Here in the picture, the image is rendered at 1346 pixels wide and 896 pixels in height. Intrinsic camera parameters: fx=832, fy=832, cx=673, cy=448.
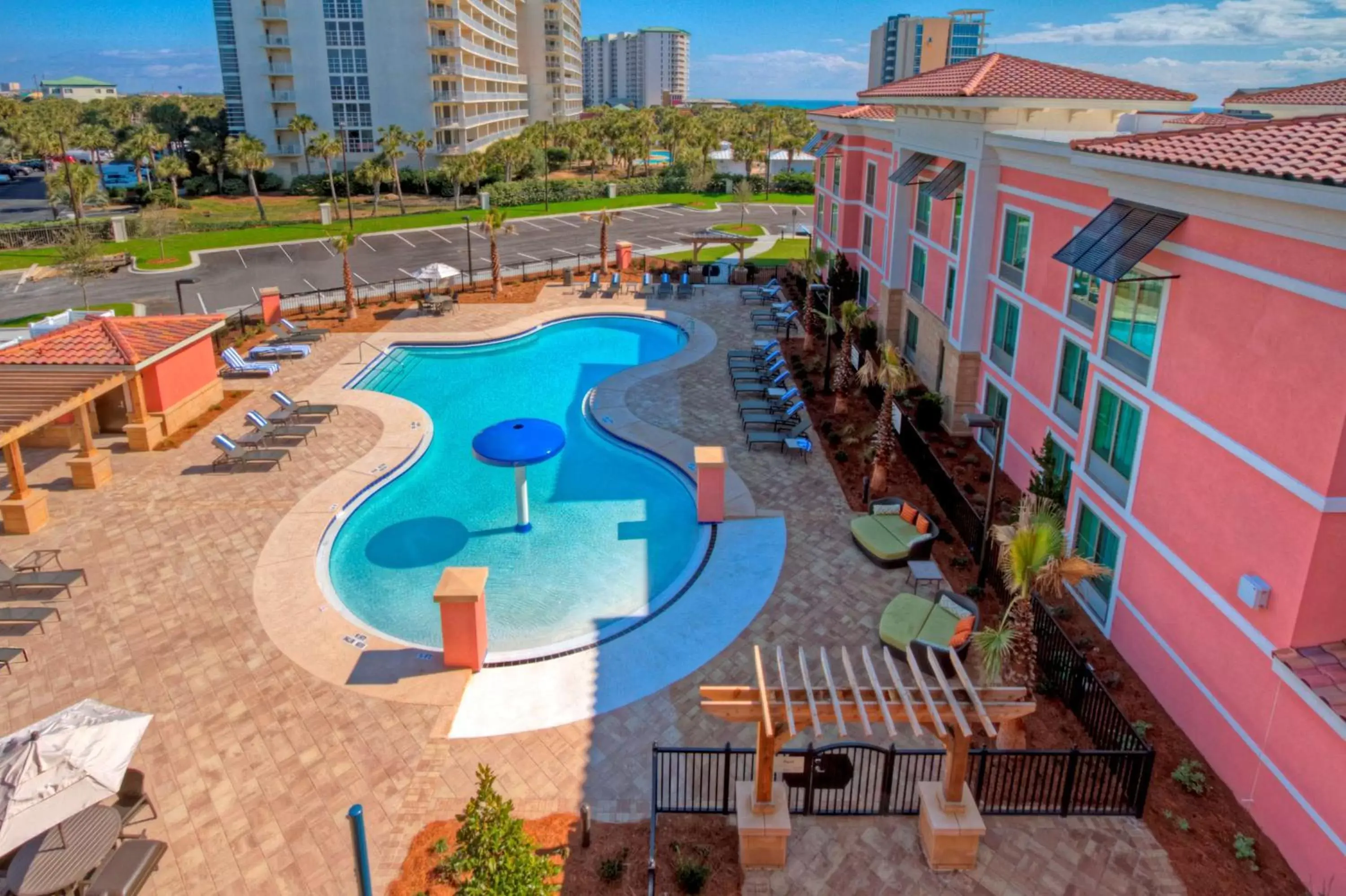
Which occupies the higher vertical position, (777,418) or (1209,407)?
(1209,407)

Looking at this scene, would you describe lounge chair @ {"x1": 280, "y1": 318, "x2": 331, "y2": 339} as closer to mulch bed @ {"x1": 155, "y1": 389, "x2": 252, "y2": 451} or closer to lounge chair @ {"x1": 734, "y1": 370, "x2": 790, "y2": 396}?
mulch bed @ {"x1": 155, "y1": 389, "x2": 252, "y2": 451}

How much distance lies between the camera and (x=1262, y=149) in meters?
10.9

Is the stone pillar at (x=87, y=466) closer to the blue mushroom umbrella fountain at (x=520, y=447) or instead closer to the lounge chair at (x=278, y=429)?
the lounge chair at (x=278, y=429)

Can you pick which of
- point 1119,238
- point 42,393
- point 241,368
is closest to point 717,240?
point 241,368

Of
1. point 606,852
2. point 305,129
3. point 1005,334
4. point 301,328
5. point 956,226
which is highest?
point 305,129

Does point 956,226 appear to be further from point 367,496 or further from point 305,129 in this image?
point 305,129

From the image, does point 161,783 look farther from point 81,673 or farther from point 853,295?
point 853,295

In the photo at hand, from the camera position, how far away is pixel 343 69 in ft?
260

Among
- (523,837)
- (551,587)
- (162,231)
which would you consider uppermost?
(162,231)

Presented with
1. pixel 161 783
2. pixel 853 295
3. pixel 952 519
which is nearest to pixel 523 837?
pixel 161 783

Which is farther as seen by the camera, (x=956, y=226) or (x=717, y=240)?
(x=717, y=240)

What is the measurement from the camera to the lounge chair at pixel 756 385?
2681 centimetres

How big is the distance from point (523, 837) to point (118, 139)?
354 ft

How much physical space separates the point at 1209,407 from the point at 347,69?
3364 inches
